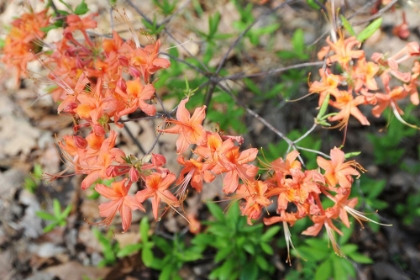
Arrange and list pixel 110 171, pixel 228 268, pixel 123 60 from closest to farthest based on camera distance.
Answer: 1. pixel 110 171
2. pixel 123 60
3. pixel 228 268

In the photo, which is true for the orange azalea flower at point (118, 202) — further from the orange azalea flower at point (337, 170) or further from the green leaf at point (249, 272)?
the green leaf at point (249, 272)

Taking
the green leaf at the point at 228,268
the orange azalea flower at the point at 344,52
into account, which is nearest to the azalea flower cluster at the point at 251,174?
the orange azalea flower at the point at 344,52

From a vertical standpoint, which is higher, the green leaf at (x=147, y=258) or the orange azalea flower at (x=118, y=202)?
the orange azalea flower at (x=118, y=202)

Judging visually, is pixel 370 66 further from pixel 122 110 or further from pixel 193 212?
pixel 193 212

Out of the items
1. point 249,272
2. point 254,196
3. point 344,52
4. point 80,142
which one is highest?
point 344,52

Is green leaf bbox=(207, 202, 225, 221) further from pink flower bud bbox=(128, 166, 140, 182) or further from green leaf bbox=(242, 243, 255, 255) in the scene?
pink flower bud bbox=(128, 166, 140, 182)

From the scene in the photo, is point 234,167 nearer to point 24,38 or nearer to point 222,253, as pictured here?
point 222,253

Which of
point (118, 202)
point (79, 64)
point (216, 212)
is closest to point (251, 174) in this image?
point (118, 202)
